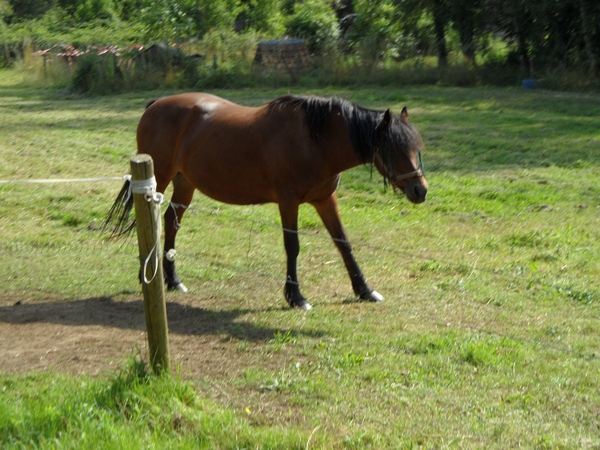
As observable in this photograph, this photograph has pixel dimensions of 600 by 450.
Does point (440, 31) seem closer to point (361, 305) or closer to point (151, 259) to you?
point (361, 305)

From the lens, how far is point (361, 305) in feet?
22.5

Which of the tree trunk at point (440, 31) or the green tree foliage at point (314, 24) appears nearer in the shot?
the tree trunk at point (440, 31)

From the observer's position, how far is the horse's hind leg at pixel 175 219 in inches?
290

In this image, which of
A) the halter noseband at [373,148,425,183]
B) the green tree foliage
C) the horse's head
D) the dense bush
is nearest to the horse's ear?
the horse's head

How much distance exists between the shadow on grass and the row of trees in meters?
18.0

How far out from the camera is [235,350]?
5.66 meters

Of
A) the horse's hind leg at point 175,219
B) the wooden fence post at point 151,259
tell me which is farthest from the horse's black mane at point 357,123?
the wooden fence post at point 151,259

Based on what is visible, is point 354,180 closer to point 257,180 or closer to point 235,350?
A: point 257,180

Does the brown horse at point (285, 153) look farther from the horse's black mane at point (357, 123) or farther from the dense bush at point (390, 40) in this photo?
the dense bush at point (390, 40)

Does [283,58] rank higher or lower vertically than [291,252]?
higher

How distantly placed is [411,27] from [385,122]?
2084cm

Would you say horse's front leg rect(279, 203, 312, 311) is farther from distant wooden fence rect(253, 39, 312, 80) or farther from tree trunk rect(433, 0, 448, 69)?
tree trunk rect(433, 0, 448, 69)

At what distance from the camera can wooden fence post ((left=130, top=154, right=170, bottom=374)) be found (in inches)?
172

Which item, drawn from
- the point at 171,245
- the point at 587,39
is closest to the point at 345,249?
the point at 171,245
